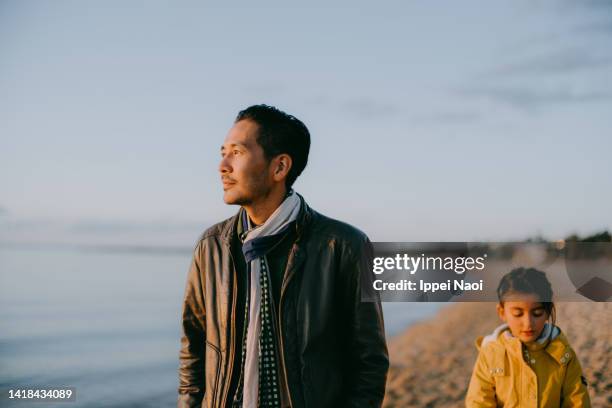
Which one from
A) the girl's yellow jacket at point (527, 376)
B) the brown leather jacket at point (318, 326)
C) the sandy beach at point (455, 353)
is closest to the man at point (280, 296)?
the brown leather jacket at point (318, 326)

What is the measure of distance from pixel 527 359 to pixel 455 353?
9.70 m

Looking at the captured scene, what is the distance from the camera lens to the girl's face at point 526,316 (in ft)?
9.57

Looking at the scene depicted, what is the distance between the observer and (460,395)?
8133 millimetres

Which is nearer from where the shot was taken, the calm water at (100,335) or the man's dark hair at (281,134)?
the man's dark hair at (281,134)

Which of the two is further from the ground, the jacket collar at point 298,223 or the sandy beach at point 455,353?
the jacket collar at point 298,223

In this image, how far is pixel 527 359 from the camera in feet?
9.55

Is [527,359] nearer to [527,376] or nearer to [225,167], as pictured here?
[527,376]

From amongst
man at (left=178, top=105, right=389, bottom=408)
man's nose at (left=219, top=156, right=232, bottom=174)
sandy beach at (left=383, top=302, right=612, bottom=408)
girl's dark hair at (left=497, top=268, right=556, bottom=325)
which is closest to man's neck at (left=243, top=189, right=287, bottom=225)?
man at (left=178, top=105, right=389, bottom=408)

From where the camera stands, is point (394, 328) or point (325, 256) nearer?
point (325, 256)

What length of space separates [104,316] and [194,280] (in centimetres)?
2072

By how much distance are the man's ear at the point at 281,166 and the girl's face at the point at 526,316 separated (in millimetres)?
1393

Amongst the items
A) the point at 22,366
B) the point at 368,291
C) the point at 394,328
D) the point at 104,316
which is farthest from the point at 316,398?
the point at 104,316

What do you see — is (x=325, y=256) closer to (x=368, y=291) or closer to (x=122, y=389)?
(x=368, y=291)

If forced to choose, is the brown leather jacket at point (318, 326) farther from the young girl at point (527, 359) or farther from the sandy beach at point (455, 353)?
the sandy beach at point (455, 353)
